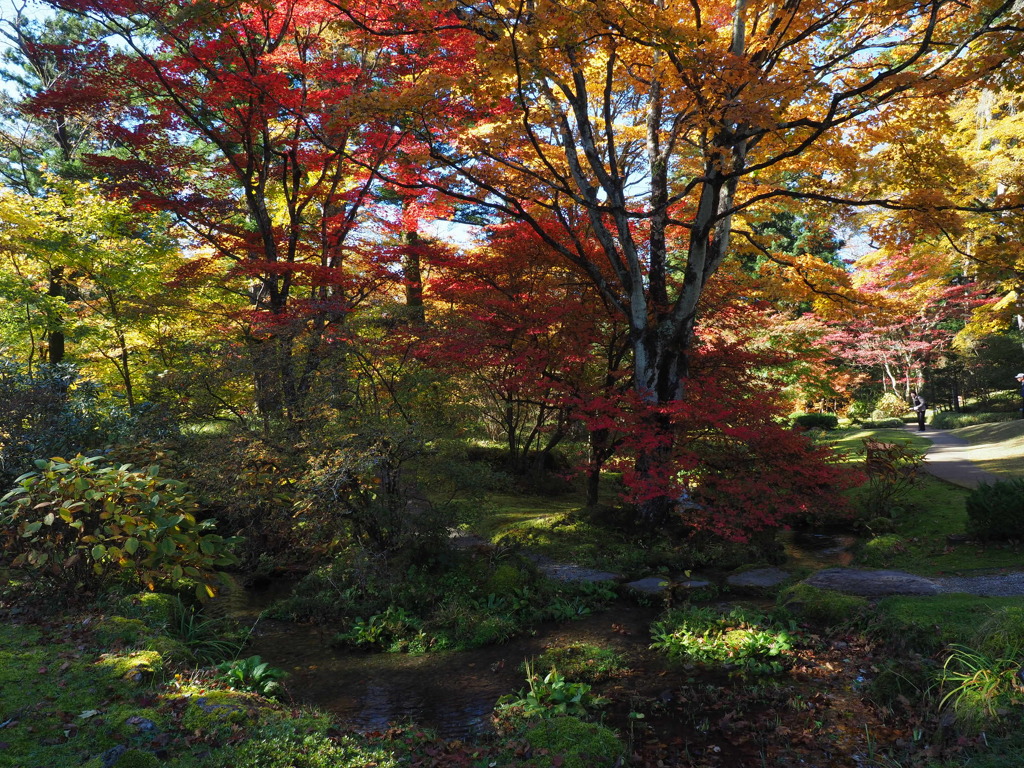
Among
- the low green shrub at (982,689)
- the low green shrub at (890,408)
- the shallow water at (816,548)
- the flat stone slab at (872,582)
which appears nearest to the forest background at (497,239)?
the shallow water at (816,548)

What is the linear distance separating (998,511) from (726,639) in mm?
4012

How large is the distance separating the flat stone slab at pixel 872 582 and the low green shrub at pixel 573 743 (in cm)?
352

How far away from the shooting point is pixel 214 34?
10.4m

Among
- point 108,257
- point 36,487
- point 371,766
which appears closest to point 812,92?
point 371,766

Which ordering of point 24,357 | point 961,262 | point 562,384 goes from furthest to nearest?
point 24,357 → point 961,262 → point 562,384

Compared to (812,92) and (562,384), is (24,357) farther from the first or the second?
(812,92)

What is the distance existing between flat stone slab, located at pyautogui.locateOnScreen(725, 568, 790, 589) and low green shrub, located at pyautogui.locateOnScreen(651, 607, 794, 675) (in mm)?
1138

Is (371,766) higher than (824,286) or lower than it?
lower

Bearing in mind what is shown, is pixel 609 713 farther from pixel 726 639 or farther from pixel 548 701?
pixel 726 639

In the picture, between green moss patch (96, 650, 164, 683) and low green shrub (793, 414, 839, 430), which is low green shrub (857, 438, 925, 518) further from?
low green shrub (793, 414, 839, 430)

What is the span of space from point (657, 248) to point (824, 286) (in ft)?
10.7

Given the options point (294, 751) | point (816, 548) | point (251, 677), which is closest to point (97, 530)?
point (251, 677)

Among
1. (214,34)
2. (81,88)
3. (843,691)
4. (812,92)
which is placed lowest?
(843,691)

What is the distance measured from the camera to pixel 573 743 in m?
3.54
